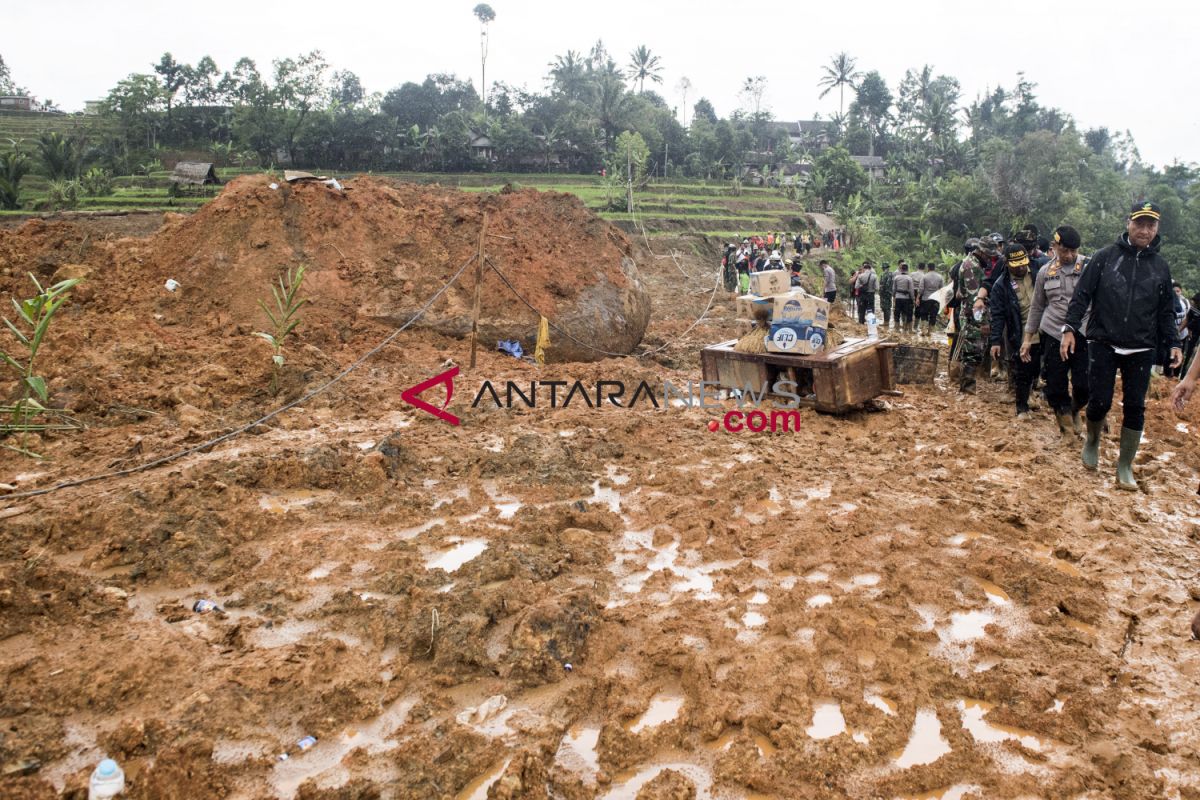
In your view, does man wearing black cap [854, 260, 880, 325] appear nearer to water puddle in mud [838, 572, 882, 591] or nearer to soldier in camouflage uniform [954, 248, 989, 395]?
soldier in camouflage uniform [954, 248, 989, 395]

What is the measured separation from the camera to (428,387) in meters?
8.55

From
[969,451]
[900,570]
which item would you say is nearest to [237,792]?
[900,570]

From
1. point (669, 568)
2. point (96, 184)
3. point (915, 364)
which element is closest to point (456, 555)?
point (669, 568)

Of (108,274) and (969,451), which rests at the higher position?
(108,274)

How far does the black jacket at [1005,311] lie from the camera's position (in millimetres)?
7656

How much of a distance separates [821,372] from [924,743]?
182 inches

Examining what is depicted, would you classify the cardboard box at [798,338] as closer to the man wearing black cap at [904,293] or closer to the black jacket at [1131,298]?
the black jacket at [1131,298]

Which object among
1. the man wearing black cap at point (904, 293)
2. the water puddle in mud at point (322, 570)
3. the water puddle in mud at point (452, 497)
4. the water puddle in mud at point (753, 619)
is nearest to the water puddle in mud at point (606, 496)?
the water puddle in mud at point (452, 497)

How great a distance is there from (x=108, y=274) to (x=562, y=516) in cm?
853

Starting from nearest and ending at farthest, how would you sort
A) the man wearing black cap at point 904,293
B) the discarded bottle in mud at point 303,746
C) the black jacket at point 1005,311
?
the discarded bottle in mud at point 303,746 → the black jacket at point 1005,311 → the man wearing black cap at point 904,293

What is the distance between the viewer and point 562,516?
16.6ft

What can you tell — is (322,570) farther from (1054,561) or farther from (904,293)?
(904,293)

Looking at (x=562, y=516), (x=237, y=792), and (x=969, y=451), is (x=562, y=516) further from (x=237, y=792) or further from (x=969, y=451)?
(x=969, y=451)

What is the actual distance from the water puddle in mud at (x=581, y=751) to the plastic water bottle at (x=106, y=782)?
55.7 inches
